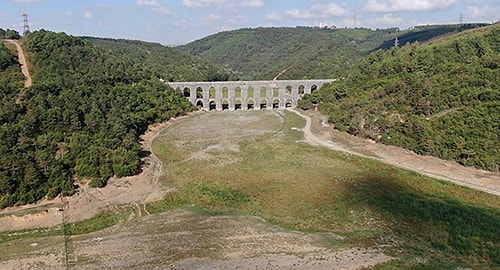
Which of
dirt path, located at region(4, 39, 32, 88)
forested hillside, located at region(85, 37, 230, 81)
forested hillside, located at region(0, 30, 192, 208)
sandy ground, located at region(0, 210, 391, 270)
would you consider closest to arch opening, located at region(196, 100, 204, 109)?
forested hillside, located at region(85, 37, 230, 81)

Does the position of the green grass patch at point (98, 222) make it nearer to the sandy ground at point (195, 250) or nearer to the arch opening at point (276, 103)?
the sandy ground at point (195, 250)

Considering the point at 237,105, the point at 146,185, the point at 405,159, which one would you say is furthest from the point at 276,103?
the point at 146,185

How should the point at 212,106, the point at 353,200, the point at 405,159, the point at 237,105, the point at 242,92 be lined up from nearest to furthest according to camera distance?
1. the point at 353,200
2. the point at 405,159
3. the point at 242,92
4. the point at 212,106
5. the point at 237,105

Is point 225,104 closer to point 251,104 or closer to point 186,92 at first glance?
point 251,104

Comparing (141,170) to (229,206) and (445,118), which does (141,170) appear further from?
(445,118)

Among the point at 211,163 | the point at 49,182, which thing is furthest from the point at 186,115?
the point at 49,182

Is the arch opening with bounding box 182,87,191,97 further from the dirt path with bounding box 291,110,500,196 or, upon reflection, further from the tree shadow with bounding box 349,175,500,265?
the tree shadow with bounding box 349,175,500,265
